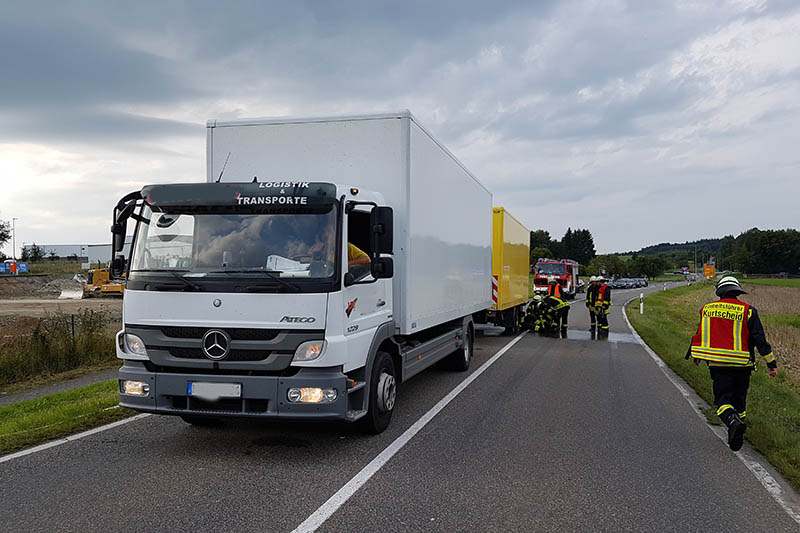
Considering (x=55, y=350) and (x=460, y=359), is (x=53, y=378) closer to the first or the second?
(x=55, y=350)

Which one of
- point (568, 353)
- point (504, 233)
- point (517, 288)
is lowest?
point (568, 353)

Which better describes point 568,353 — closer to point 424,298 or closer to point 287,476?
point 424,298

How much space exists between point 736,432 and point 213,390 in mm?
4901

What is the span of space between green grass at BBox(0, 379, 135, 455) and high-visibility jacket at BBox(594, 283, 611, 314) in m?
13.0

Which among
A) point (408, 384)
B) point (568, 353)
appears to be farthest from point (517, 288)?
point (408, 384)

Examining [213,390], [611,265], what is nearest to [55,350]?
[213,390]

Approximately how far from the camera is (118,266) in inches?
233

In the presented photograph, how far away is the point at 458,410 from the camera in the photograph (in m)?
7.86

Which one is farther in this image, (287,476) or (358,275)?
(358,275)

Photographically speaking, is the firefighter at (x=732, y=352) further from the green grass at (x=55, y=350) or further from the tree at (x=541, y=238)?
the tree at (x=541, y=238)

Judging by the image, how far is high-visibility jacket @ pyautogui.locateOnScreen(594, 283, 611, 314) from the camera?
17.7 metres

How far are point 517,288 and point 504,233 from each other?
3.09 meters

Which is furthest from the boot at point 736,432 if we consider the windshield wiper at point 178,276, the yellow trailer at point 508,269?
the yellow trailer at point 508,269

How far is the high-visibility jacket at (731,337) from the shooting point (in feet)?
20.5
